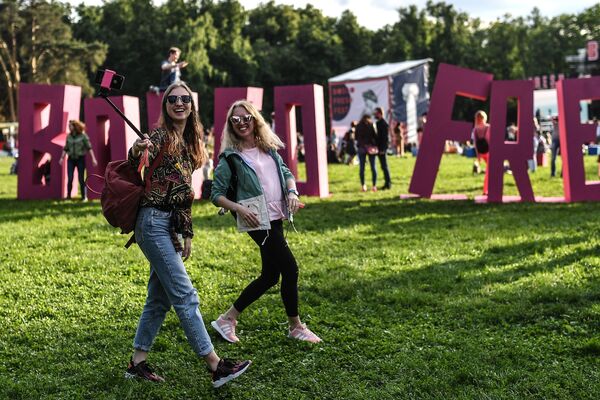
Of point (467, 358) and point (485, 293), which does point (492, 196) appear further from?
point (467, 358)

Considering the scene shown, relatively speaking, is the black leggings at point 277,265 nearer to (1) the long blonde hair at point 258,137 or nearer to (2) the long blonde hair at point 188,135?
(1) the long blonde hair at point 258,137

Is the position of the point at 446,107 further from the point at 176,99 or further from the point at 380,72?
the point at 380,72

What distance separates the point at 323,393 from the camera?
4328mm

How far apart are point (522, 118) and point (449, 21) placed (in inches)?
2141

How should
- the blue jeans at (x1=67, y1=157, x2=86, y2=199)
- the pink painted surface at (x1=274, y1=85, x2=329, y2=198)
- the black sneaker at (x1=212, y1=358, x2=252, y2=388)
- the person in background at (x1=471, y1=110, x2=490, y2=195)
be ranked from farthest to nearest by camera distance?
the person in background at (x1=471, y1=110, x2=490, y2=195) < the pink painted surface at (x1=274, y1=85, x2=329, y2=198) < the blue jeans at (x1=67, y1=157, x2=86, y2=199) < the black sneaker at (x1=212, y1=358, x2=252, y2=388)

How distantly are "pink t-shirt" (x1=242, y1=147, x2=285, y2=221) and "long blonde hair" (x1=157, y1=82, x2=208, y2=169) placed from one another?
457 millimetres

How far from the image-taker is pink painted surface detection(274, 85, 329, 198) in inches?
556

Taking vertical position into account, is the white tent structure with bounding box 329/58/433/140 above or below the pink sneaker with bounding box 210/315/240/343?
above

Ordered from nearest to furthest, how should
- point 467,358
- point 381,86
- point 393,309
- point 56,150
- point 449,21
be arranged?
point 467,358, point 393,309, point 56,150, point 381,86, point 449,21

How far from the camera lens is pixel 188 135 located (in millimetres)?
4488

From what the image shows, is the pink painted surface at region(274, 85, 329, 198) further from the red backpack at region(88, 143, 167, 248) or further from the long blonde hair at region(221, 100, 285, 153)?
the red backpack at region(88, 143, 167, 248)

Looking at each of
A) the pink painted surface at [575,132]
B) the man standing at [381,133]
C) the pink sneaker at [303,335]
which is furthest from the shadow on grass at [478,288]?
the man standing at [381,133]

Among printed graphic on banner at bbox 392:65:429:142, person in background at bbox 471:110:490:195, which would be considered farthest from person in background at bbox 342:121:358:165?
printed graphic on banner at bbox 392:65:429:142

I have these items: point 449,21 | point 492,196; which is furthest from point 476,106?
point 492,196
